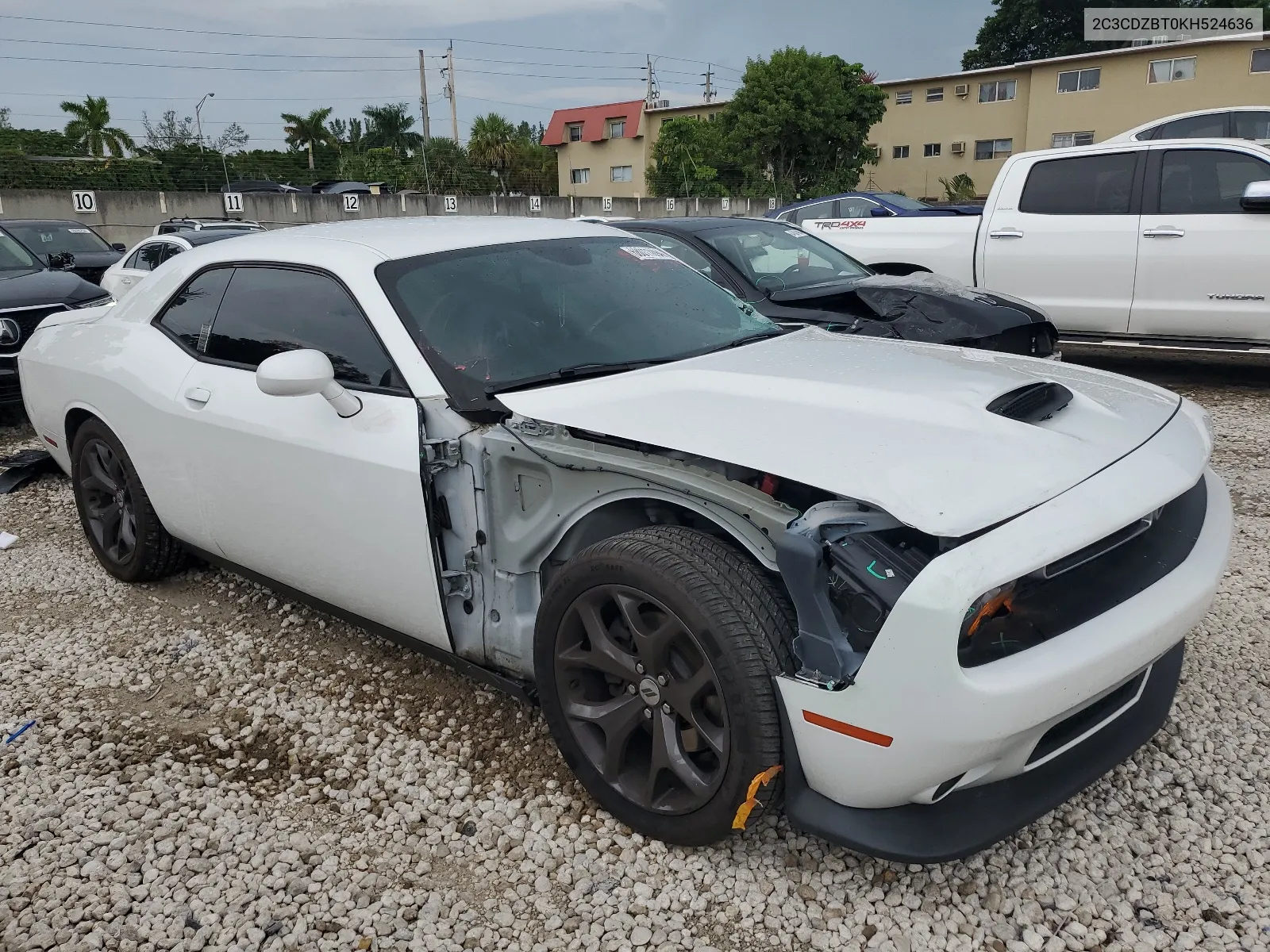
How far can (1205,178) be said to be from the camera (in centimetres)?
695

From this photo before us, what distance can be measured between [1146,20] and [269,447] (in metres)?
48.3

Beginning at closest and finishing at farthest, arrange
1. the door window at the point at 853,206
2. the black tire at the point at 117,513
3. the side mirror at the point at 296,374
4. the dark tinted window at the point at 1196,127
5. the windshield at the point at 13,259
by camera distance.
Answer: the side mirror at the point at 296,374, the black tire at the point at 117,513, the windshield at the point at 13,259, the dark tinted window at the point at 1196,127, the door window at the point at 853,206

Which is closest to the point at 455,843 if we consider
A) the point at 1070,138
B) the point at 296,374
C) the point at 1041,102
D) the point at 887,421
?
the point at 296,374

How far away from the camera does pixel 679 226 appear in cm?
657

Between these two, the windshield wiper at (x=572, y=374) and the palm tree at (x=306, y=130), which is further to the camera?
the palm tree at (x=306, y=130)

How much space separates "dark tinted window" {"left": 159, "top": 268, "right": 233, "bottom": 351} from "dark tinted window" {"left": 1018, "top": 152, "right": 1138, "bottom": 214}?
20.8 ft

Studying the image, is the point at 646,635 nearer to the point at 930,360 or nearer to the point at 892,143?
the point at 930,360

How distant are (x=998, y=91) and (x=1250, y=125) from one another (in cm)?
3407

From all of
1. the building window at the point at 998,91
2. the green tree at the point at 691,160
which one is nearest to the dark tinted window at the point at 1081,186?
the green tree at the point at 691,160

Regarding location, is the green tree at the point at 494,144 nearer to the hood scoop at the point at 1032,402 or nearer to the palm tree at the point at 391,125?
the palm tree at the point at 391,125

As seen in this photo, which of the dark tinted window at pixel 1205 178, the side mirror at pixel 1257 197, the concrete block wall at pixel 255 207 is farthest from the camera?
the concrete block wall at pixel 255 207

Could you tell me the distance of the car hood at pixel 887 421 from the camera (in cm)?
204

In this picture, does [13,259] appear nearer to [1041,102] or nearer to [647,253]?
[647,253]

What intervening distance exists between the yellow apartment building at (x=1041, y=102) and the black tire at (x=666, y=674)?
37.5m
